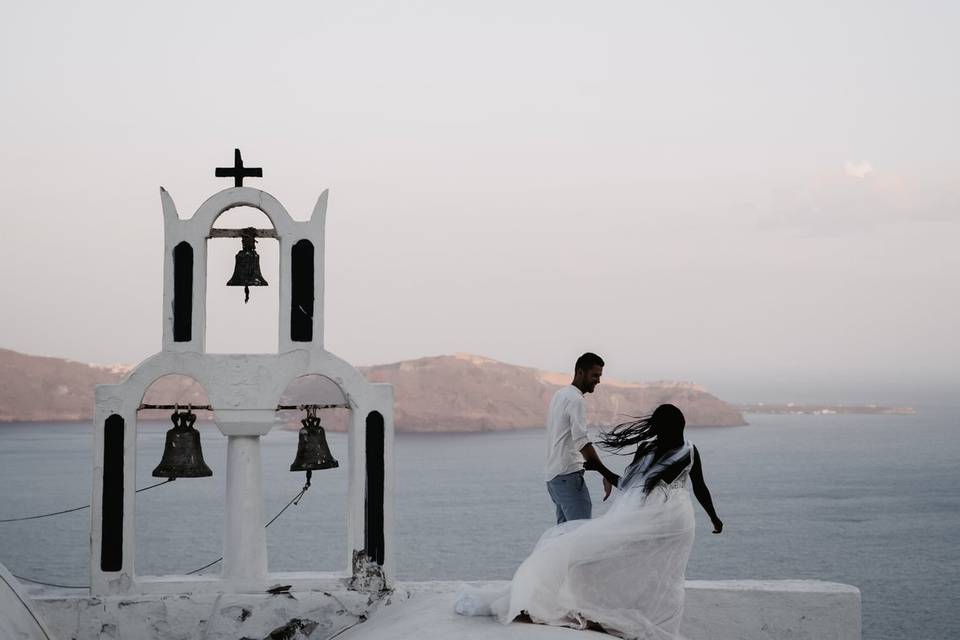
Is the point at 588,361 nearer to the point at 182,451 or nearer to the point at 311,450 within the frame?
the point at 311,450

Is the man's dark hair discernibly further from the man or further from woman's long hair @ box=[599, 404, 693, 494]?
woman's long hair @ box=[599, 404, 693, 494]

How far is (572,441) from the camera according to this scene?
7.34 m

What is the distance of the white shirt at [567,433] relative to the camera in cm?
730

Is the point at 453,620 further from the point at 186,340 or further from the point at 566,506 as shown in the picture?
the point at 186,340

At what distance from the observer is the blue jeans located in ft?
24.0

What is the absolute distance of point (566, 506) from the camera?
7340 millimetres

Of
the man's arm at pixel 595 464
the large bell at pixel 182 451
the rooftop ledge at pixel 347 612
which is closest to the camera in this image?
the man's arm at pixel 595 464

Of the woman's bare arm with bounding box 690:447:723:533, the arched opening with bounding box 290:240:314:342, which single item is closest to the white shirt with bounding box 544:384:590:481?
the woman's bare arm with bounding box 690:447:723:533

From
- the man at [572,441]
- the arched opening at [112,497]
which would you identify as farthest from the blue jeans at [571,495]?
the arched opening at [112,497]

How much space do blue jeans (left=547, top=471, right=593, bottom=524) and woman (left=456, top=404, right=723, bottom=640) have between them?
867 mm

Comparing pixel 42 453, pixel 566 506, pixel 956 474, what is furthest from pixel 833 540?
pixel 42 453

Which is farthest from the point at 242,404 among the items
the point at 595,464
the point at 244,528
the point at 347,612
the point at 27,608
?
the point at 595,464

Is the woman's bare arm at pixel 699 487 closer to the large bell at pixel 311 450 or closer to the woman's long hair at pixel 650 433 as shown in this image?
the woman's long hair at pixel 650 433

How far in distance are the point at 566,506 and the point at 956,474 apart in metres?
76.6
